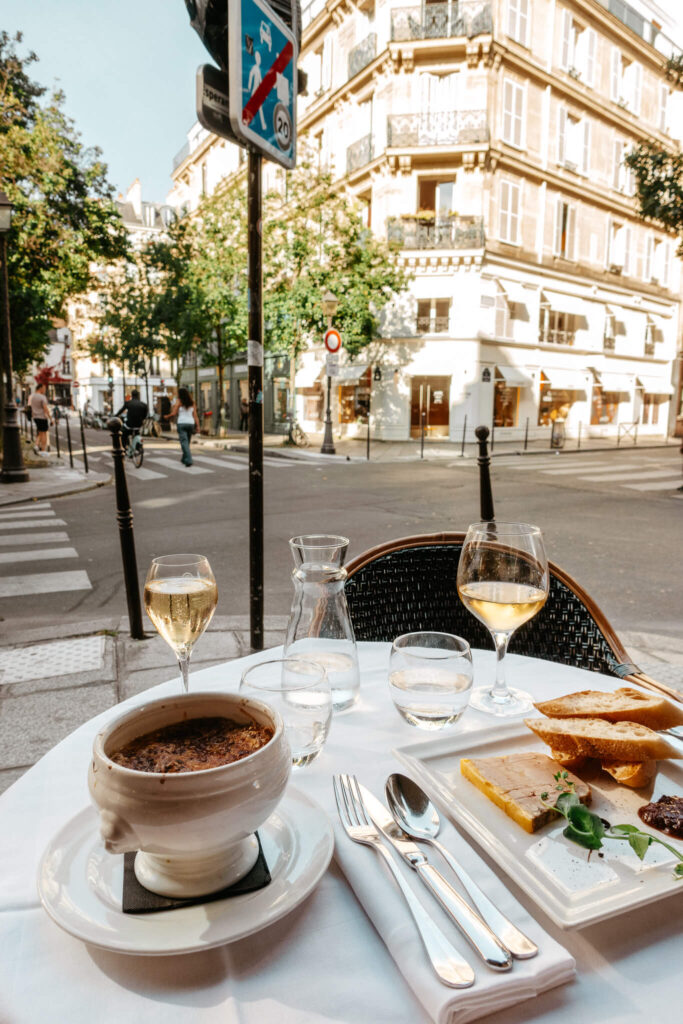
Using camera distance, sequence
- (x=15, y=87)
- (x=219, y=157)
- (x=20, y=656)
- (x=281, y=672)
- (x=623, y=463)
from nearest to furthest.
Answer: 1. (x=281, y=672)
2. (x=20, y=656)
3. (x=15, y=87)
4. (x=623, y=463)
5. (x=219, y=157)

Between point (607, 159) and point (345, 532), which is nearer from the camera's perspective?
point (345, 532)

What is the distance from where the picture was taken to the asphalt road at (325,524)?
195 inches

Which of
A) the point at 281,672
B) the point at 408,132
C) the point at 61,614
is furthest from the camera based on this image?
the point at 408,132

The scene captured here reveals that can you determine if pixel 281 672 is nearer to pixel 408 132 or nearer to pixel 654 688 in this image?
pixel 654 688

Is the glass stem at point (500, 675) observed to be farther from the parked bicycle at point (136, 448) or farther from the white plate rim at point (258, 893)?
→ the parked bicycle at point (136, 448)

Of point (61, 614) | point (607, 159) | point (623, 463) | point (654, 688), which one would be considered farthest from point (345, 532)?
point (607, 159)

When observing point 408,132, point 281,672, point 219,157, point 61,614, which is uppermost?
point 219,157

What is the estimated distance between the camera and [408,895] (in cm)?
62

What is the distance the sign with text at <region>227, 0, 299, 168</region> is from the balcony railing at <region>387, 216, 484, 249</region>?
2100 cm

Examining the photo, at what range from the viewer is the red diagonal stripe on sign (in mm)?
2504

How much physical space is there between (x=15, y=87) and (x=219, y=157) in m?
24.3

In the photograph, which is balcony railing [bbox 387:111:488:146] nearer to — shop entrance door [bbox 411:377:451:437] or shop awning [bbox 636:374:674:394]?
shop entrance door [bbox 411:377:451:437]

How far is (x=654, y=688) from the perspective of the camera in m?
1.40

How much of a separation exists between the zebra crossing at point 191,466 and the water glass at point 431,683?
1238cm
